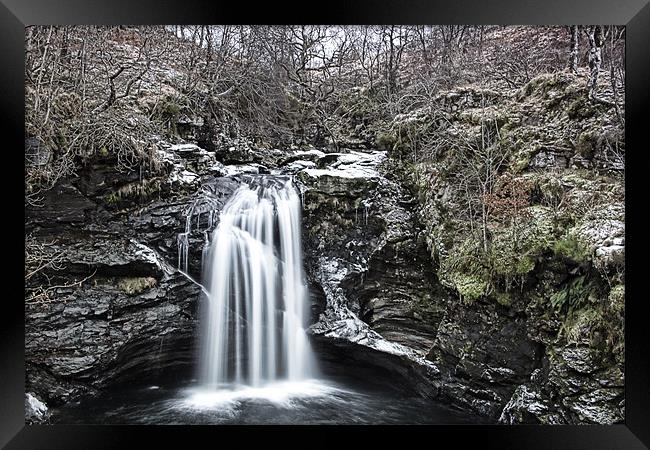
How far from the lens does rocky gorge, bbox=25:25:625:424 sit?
2.93 metres

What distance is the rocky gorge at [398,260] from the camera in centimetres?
293

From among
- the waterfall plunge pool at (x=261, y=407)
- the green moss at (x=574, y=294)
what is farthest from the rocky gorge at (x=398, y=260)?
the waterfall plunge pool at (x=261, y=407)

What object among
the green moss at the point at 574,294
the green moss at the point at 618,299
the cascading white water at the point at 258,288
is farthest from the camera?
the cascading white water at the point at 258,288

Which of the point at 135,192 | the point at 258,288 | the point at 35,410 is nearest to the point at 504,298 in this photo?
the point at 258,288

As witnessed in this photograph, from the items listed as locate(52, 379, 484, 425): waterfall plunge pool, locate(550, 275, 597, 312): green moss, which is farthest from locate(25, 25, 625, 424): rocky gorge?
locate(52, 379, 484, 425): waterfall plunge pool

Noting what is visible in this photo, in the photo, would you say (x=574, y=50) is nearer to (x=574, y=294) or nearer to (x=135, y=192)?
(x=574, y=294)

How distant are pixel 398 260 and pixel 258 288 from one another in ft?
4.57

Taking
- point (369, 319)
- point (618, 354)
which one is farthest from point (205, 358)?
point (618, 354)

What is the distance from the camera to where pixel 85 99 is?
3170 millimetres

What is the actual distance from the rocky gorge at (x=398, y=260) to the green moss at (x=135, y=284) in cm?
1

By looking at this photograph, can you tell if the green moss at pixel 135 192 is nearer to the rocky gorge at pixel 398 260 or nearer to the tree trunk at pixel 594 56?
the rocky gorge at pixel 398 260

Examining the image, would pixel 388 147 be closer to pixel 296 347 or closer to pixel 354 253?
pixel 354 253
